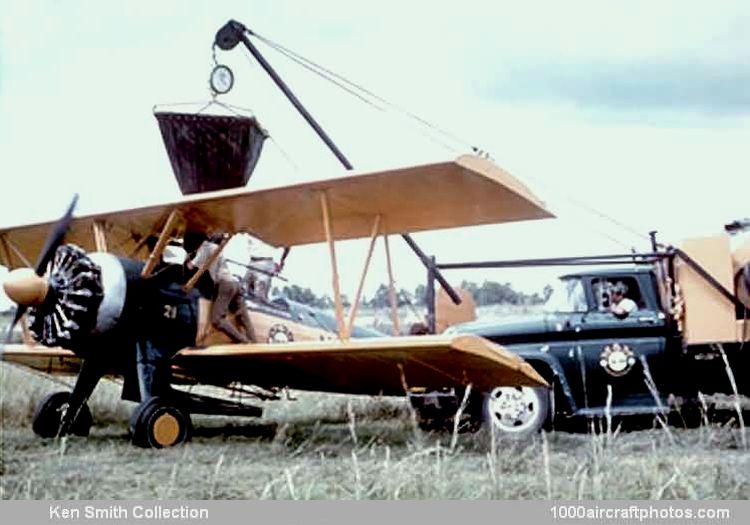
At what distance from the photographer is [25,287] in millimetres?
3516

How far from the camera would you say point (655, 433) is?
13.0 ft

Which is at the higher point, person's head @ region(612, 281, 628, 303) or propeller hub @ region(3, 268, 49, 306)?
propeller hub @ region(3, 268, 49, 306)

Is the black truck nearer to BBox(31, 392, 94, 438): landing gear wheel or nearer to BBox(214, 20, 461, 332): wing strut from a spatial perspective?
BBox(214, 20, 461, 332): wing strut

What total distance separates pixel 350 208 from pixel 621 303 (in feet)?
4.58

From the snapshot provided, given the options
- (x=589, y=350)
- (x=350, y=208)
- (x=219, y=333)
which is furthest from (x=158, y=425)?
(x=589, y=350)

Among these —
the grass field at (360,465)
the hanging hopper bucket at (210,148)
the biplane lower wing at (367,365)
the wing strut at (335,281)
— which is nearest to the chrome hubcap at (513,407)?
the grass field at (360,465)

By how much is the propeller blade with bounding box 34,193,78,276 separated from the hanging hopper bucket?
3.50ft

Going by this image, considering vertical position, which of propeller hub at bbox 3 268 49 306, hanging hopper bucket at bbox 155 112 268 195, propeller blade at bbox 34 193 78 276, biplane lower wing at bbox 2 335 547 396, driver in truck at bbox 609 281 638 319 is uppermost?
hanging hopper bucket at bbox 155 112 268 195

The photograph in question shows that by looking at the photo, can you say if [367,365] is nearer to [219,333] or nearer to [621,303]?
[219,333]

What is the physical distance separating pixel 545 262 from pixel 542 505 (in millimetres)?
2551

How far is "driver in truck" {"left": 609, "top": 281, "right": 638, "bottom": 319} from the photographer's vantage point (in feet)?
14.8

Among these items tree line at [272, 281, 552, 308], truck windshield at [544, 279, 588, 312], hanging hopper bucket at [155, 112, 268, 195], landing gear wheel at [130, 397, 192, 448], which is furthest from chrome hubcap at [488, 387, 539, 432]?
→ hanging hopper bucket at [155, 112, 268, 195]

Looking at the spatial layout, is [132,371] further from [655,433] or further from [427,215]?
[655,433]

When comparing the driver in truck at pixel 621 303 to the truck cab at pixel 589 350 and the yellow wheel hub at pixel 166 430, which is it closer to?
the truck cab at pixel 589 350
